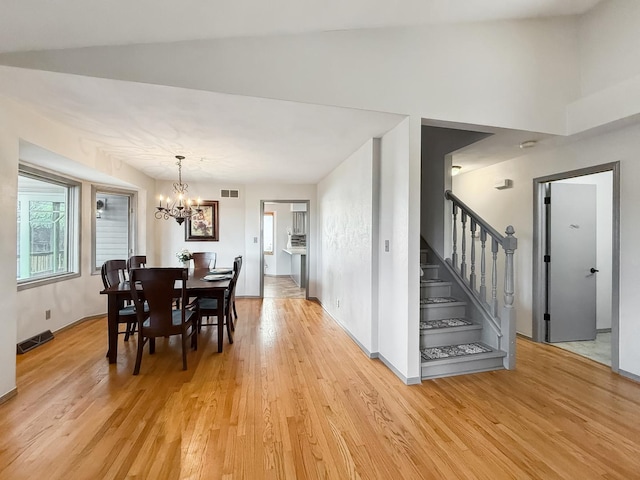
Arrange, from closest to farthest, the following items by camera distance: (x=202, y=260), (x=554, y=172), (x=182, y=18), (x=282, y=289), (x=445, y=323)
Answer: (x=182, y=18)
(x=445, y=323)
(x=554, y=172)
(x=202, y=260)
(x=282, y=289)

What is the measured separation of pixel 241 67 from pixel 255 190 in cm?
392

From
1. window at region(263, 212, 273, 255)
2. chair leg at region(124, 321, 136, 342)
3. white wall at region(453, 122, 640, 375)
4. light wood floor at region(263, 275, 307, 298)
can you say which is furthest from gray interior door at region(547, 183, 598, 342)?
window at region(263, 212, 273, 255)

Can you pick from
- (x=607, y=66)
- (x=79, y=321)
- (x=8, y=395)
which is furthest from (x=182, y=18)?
(x=79, y=321)

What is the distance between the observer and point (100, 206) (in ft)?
15.8

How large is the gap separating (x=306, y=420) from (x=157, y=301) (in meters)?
1.74

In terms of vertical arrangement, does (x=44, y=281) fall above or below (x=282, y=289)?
above

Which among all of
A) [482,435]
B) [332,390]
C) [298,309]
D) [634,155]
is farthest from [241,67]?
[298,309]

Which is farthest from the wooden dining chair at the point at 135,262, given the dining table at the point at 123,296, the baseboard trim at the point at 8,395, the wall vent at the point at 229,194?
the wall vent at the point at 229,194

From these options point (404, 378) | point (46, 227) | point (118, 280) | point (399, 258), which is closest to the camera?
point (404, 378)

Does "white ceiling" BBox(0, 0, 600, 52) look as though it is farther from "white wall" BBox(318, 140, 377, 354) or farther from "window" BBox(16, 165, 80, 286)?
"window" BBox(16, 165, 80, 286)

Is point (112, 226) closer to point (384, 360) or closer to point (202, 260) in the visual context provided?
point (202, 260)

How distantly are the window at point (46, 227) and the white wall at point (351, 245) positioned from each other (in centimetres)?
373

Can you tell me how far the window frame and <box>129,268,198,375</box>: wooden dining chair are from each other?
94.4 inches

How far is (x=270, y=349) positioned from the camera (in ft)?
10.9
